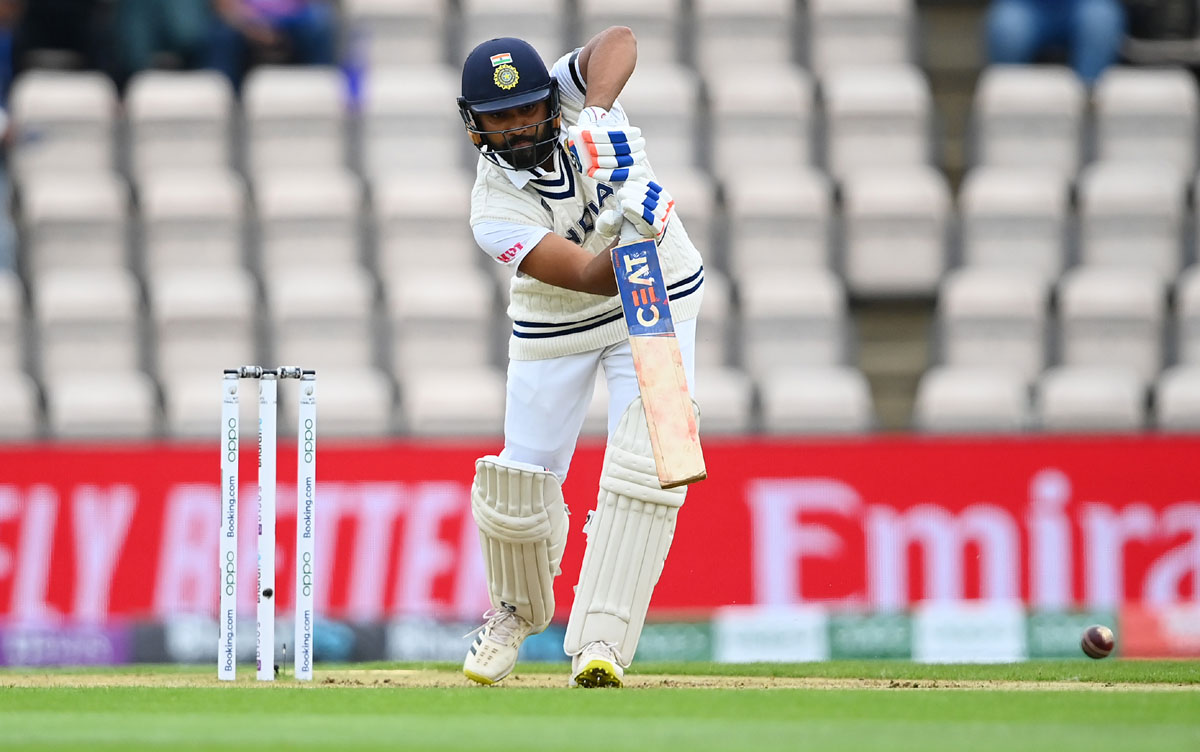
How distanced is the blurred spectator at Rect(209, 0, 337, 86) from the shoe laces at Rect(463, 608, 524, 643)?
4.94 metres

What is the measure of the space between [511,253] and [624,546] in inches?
31.7

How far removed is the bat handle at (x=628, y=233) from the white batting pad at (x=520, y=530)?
2.29ft

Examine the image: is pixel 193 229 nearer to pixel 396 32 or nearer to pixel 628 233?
pixel 396 32

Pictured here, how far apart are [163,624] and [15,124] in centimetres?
344

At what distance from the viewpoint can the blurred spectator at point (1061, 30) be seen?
8.83 meters

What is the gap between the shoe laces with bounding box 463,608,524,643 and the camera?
4699 mm

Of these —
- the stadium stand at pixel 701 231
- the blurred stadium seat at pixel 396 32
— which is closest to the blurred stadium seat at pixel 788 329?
the stadium stand at pixel 701 231

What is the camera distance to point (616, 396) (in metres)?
4.50

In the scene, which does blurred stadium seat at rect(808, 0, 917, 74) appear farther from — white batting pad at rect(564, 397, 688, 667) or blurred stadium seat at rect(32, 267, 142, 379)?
white batting pad at rect(564, 397, 688, 667)

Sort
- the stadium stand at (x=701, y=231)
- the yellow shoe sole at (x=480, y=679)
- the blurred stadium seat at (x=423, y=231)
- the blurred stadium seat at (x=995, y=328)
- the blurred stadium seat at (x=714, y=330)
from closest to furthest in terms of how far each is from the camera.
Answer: the yellow shoe sole at (x=480, y=679) < the stadium stand at (x=701, y=231) < the blurred stadium seat at (x=714, y=330) < the blurred stadium seat at (x=995, y=328) < the blurred stadium seat at (x=423, y=231)

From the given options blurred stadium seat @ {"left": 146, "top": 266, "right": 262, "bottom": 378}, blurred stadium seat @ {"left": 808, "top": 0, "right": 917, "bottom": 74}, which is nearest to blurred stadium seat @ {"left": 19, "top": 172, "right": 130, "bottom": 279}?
blurred stadium seat @ {"left": 146, "top": 266, "right": 262, "bottom": 378}

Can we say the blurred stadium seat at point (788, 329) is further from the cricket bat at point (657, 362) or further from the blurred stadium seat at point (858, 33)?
the cricket bat at point (657, 362)

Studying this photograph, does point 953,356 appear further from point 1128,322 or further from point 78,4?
point 78,4

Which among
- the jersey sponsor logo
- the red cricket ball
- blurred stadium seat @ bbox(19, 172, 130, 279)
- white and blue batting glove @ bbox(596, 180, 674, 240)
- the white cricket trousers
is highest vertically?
white and blue batting glove @ bbox(596, 180, 674, 240)
